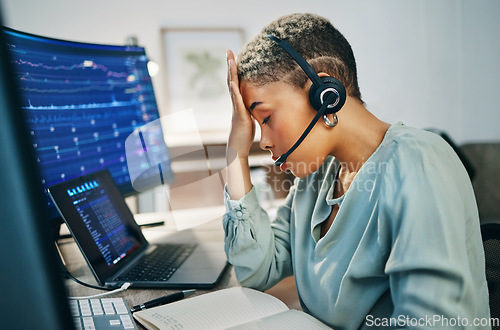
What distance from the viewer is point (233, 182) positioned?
925 mm

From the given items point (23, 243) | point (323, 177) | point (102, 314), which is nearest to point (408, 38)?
point (323, 177)

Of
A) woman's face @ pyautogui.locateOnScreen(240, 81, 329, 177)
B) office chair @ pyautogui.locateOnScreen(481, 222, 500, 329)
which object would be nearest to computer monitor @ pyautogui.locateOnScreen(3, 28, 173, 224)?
woman's face @ pyautogui.locateOnScreen(240, 81, 329, 177)

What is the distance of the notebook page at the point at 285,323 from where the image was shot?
628 mm

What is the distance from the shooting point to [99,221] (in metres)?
0.90

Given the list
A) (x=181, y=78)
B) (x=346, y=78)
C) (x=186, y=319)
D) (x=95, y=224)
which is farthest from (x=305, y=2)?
(x=186, y=319)

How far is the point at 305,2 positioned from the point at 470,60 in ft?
4.17

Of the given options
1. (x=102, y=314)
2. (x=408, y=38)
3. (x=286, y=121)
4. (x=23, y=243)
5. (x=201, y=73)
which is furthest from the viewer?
(x=201, y=73)

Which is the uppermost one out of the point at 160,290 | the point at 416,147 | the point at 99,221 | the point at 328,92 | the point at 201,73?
the point at 201,73

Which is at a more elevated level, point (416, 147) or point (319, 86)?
point (319, 86)

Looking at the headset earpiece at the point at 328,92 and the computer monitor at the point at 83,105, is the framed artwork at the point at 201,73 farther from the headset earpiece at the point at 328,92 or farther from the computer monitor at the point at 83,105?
the headset earpiece at the point at 328,92

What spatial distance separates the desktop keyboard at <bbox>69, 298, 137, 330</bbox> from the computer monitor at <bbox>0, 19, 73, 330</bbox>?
44cm

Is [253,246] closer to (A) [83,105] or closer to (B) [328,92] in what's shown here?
(B) [328,92]

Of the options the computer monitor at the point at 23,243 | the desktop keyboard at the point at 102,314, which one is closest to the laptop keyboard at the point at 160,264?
the desktop keyboard at the point at 102,314

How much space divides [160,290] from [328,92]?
0.55m
